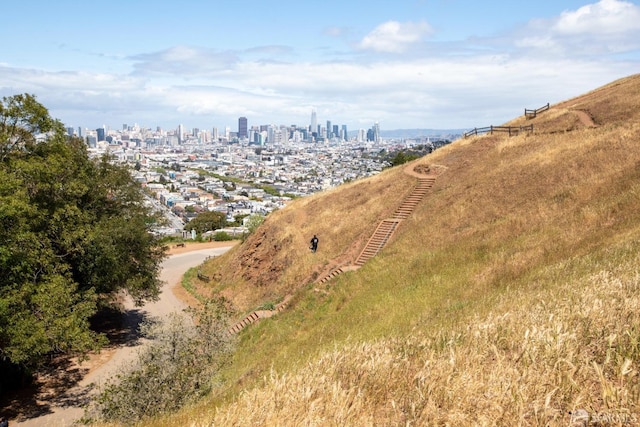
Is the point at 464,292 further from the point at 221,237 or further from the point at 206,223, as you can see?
the point at 206,223

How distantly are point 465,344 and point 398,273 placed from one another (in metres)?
13.7

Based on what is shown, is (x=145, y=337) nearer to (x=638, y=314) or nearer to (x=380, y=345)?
(x=380, y=345)

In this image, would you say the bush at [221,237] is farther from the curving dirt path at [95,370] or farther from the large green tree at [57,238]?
the large green tree at [57,238]

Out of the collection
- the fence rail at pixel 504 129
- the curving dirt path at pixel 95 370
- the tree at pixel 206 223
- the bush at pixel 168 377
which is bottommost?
the curving dirt path at pixel 95 370

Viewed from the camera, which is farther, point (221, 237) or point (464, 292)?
point (221, 237)

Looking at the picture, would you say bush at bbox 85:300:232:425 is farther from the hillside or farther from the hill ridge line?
the hill ridge line

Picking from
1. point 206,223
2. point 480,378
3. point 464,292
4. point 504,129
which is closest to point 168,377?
point 464,292

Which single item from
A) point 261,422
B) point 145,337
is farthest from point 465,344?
point 145,337
